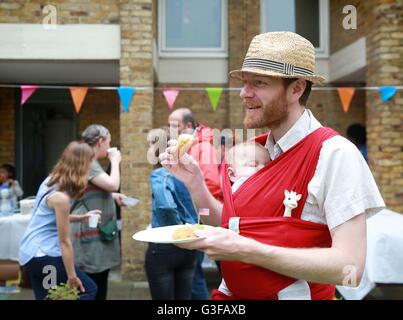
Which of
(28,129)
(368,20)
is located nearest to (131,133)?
(368,20)

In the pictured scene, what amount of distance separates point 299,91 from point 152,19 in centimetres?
442

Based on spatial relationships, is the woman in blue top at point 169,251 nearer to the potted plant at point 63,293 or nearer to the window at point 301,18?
the potted plant at point 63,293

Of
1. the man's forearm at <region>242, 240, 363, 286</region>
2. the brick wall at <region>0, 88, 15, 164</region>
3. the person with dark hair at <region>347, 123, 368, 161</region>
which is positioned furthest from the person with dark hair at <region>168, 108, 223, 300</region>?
the brick wall at <region>0, 88, 15, 164</region>

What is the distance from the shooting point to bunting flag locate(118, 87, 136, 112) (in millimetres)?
5221

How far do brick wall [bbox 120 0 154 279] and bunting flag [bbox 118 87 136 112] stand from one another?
0.21 ft

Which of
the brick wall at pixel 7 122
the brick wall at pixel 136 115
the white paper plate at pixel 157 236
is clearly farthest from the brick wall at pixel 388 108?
the brick wall at pixel 7 122

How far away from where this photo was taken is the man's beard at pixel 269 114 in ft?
4.39

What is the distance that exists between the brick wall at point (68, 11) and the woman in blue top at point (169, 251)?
2.66 m

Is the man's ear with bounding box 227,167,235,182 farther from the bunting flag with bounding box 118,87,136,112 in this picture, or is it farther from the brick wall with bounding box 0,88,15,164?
the brick wall with bounding box 0,88,15,164

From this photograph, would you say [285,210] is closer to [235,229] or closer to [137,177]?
[235,229]

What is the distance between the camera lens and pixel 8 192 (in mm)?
5633

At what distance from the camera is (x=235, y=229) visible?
4.25 ft

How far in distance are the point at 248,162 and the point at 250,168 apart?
23mm

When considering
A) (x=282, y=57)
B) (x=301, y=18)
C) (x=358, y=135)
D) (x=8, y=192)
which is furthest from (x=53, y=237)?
(x=358, y=135)
